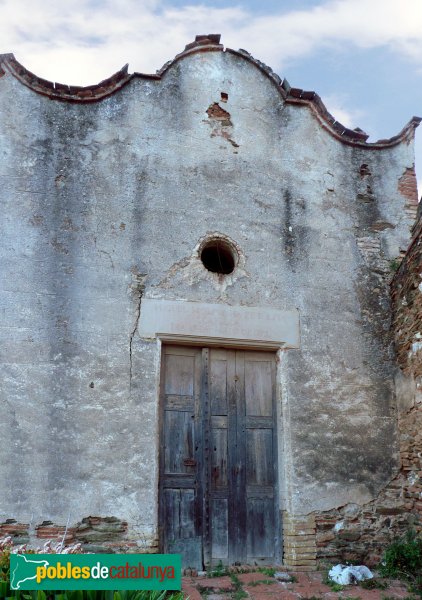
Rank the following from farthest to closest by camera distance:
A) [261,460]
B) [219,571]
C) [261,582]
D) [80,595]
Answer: [261,460], [219,571], [261,582], [80,595]

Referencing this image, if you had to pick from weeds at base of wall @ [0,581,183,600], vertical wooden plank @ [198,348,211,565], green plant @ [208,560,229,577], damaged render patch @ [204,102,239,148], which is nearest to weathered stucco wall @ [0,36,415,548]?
damaged render patch @ [204,102,239,148]

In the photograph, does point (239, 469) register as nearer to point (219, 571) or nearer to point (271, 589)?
point (219, 571)

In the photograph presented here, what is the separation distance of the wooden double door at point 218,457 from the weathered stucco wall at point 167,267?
254 mm

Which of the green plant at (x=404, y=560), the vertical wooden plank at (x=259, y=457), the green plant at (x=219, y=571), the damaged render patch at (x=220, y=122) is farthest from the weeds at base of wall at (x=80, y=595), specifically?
the damaged render patch at (x=220, y=122)

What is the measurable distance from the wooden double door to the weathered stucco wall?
10.0 inches

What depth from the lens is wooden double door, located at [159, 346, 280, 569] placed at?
21.5 ft

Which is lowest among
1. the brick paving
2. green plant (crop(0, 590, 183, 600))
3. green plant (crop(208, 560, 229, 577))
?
the brick paving

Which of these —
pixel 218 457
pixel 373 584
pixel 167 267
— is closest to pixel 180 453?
pixel 218 457

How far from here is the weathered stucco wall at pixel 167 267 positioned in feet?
20.5

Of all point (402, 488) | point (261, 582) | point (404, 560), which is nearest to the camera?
point (261, 582)

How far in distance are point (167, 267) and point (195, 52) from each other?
106 inches

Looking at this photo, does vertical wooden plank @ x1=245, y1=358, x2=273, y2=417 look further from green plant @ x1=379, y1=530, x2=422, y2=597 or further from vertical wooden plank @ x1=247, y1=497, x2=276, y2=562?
green plant @ x1=379, y1=530, x2=422, y2=597

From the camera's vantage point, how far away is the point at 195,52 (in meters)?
7.66

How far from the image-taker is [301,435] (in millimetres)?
6828
